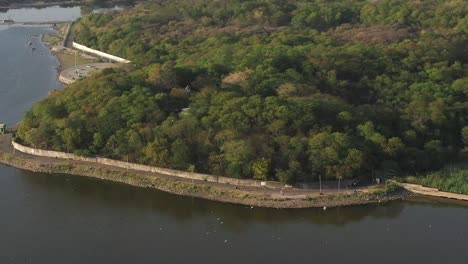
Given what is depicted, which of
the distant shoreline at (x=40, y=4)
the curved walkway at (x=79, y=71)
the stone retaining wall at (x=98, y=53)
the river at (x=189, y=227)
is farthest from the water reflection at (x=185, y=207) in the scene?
the distant shoreline at (x=40, y=4)

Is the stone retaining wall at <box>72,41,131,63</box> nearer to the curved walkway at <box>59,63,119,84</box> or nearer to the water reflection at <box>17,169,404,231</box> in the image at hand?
the curved walkway at <box>59,63,119,84</box>

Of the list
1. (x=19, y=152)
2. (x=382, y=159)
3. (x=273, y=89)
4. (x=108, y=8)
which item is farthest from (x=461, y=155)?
(x=108, y=8)

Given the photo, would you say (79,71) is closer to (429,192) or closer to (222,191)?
(222,191)

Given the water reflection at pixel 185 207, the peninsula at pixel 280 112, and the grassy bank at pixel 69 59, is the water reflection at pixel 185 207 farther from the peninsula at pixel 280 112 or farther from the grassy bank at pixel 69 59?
the grassy bank at pixel 69 59

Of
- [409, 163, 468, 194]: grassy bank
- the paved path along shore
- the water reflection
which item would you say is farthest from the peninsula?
the water reflection

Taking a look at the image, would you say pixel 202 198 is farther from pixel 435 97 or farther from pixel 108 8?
pixel 108 8
